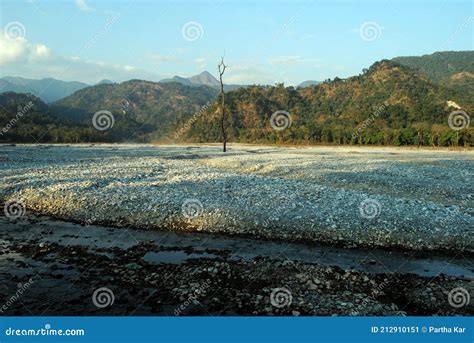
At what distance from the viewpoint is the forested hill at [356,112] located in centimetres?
10144

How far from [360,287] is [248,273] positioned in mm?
3755

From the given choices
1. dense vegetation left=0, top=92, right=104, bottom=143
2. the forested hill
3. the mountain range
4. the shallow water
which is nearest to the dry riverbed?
the shallow water

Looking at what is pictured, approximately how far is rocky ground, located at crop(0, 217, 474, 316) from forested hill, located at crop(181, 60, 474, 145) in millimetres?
87729

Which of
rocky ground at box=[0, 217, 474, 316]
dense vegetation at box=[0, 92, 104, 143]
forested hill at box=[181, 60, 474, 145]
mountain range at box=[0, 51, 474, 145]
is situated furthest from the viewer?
dense vegetation at box=[0, 92, 104, 143]

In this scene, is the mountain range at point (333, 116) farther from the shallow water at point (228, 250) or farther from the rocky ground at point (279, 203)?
the shallow water at point (228, 250)

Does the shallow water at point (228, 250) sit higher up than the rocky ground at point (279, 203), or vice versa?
the rocky ground at point (279, 203)

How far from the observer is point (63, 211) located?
21.0 m

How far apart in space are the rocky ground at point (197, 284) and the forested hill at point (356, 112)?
87.7 m

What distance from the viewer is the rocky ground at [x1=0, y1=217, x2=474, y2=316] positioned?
10.2m

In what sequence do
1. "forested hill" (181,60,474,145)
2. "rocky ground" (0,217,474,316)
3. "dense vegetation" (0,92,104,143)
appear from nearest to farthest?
"rocky ground" (0,217,474,316)
"forested hill" (181,60,474,145)
"dense vegetation" (0,92,104,143)

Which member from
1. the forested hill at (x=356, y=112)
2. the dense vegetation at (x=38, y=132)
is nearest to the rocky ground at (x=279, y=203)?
the forested hill at (x=356, y=112)

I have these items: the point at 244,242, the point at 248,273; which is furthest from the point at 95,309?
the point at 244,242

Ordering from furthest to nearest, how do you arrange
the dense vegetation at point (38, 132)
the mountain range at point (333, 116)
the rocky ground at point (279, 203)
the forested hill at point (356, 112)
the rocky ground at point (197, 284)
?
1. the dense vegetation at point (38, 132)
2. the mountain range at point (333, 116)
3. the forested hill at point (356, 112)
4. the rocky ground at point (279, 203)
5. the rocky ground at point (197, 284)

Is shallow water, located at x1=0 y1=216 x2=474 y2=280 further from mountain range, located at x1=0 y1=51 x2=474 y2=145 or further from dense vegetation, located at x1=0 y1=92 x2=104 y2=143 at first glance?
dense vegetation, located at x1=0 y1=92 x2=104 y2=143
